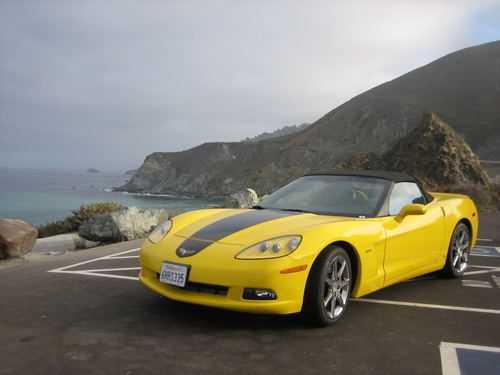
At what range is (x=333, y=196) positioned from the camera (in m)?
5.22

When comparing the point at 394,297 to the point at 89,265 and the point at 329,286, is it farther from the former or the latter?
the point at 89,265

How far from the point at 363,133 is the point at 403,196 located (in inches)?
4116

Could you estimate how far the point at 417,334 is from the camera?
159 inches

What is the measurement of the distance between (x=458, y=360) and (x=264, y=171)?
11170 centimetres


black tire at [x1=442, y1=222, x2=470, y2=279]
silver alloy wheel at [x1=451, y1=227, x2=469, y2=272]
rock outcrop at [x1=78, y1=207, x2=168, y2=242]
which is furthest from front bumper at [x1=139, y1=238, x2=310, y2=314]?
rock outcrop at [x1=78, y1=207, x2=168, y2=242]

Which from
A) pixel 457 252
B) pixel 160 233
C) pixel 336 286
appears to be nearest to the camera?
pixel 336 286

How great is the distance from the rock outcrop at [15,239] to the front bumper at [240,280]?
18.3 feet

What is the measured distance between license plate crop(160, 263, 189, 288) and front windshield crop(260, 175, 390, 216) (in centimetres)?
154

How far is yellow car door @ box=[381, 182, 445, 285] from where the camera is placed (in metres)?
4.86

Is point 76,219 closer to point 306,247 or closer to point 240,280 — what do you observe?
point 240,280

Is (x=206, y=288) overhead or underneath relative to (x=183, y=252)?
underneath

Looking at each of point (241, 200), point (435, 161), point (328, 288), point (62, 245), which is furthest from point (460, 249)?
point (435, 161)

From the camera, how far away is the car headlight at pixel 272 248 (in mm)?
3893

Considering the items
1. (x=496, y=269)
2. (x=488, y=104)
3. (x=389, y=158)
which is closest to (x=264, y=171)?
(x=488, y=104)
